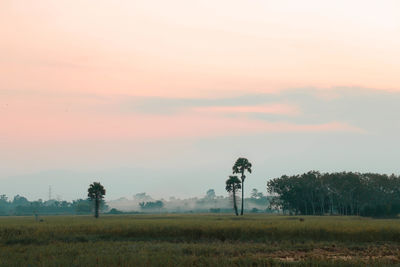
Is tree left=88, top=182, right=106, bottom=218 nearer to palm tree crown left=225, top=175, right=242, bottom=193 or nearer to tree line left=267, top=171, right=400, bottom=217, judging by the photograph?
palm tree crown left=225, top=175, right=242, bottom=193

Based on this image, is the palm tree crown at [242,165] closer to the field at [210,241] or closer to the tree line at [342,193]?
the tree line at [342,193]

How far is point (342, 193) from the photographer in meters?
148

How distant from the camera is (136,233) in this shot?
Result: 51.6 m

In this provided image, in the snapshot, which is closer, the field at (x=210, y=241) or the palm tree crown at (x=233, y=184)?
the field at (x=210, y=241)

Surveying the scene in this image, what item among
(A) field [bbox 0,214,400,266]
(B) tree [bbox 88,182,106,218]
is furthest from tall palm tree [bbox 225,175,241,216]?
(A) field [bbox 0,214,400,266]

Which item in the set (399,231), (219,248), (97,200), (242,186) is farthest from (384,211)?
(219,248)

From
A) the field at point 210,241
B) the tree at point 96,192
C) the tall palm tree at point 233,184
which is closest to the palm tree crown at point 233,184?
the tall palm tree at point 233,184

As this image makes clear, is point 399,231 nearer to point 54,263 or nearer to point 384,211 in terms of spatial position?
point 54,263

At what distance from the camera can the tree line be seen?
145 m

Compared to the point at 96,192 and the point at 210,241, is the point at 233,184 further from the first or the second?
the point at 210,241

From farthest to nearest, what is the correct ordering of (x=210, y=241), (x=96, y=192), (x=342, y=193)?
1. (x=342, y=193)
2. (x=96, y=192)
3. (x=210, y=241)

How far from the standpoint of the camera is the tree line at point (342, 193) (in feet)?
477

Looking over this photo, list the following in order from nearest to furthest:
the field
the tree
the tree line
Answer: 1. the field
2. the tree
3. the tree line

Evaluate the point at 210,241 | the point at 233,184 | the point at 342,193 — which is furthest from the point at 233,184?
the point at 210,241
